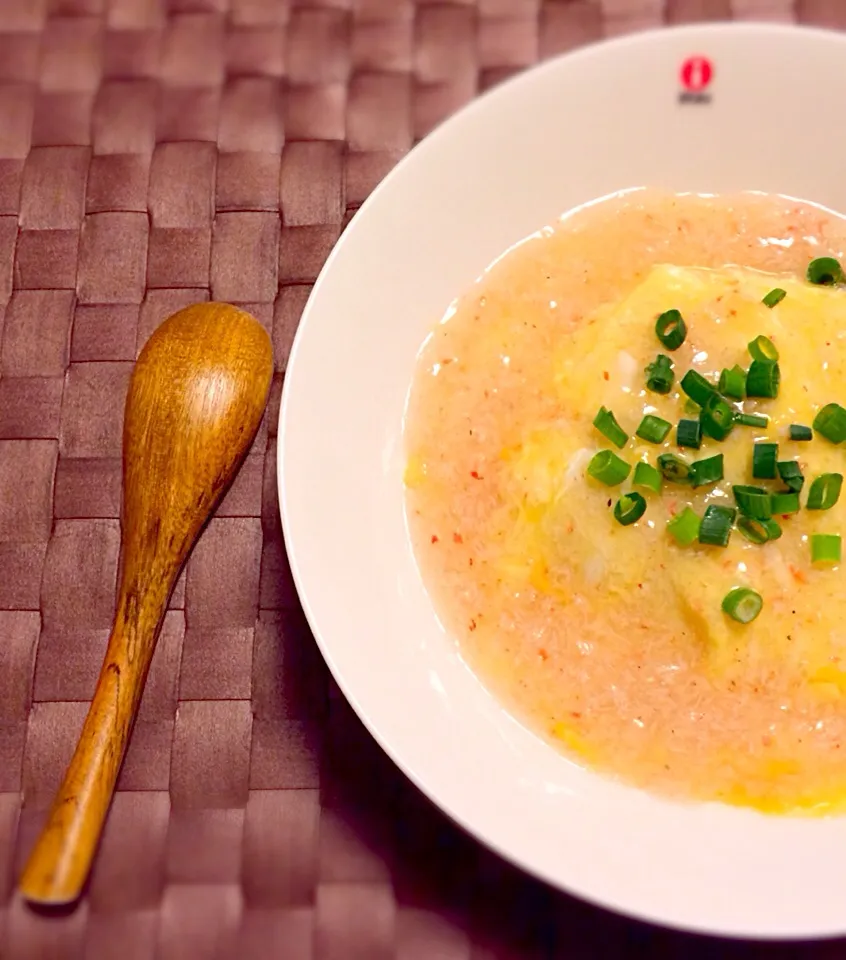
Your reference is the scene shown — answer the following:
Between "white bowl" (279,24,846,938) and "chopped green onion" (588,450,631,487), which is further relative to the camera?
"chopped green onion" (588,450,631,487)

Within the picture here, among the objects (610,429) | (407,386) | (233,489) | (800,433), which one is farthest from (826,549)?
(233,489)

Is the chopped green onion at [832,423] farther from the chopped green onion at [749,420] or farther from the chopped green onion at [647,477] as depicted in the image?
the chopped green onion at [647,477]

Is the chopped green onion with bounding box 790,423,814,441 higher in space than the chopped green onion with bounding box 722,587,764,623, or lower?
higher

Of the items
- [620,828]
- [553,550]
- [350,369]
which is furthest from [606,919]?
[350,369]

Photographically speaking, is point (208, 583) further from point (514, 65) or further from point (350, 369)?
point (514, 65)

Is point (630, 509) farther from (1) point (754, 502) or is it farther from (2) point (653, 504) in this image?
(1) point (754, 502)

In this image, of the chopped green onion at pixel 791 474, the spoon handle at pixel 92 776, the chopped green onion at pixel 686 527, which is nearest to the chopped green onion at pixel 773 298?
the chopped green onion at pixel 791 474

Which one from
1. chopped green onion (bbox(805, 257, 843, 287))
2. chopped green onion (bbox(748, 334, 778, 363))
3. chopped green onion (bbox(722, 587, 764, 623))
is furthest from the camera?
chopped green onion (bbox(805, 257, 843, 287))

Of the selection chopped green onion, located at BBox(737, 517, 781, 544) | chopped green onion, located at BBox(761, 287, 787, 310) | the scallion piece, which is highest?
chopped green onion, located at BBox(761, 287, 787, 310)

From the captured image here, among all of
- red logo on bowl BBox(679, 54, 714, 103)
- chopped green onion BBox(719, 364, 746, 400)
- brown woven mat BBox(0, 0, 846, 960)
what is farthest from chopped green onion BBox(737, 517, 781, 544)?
red logo on bowl BBox(679, 54, 714, 103)

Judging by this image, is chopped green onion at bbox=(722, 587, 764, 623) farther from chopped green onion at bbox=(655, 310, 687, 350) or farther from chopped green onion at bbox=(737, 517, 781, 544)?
chopped green onion at bbox=(655, 310, 687, 350)
